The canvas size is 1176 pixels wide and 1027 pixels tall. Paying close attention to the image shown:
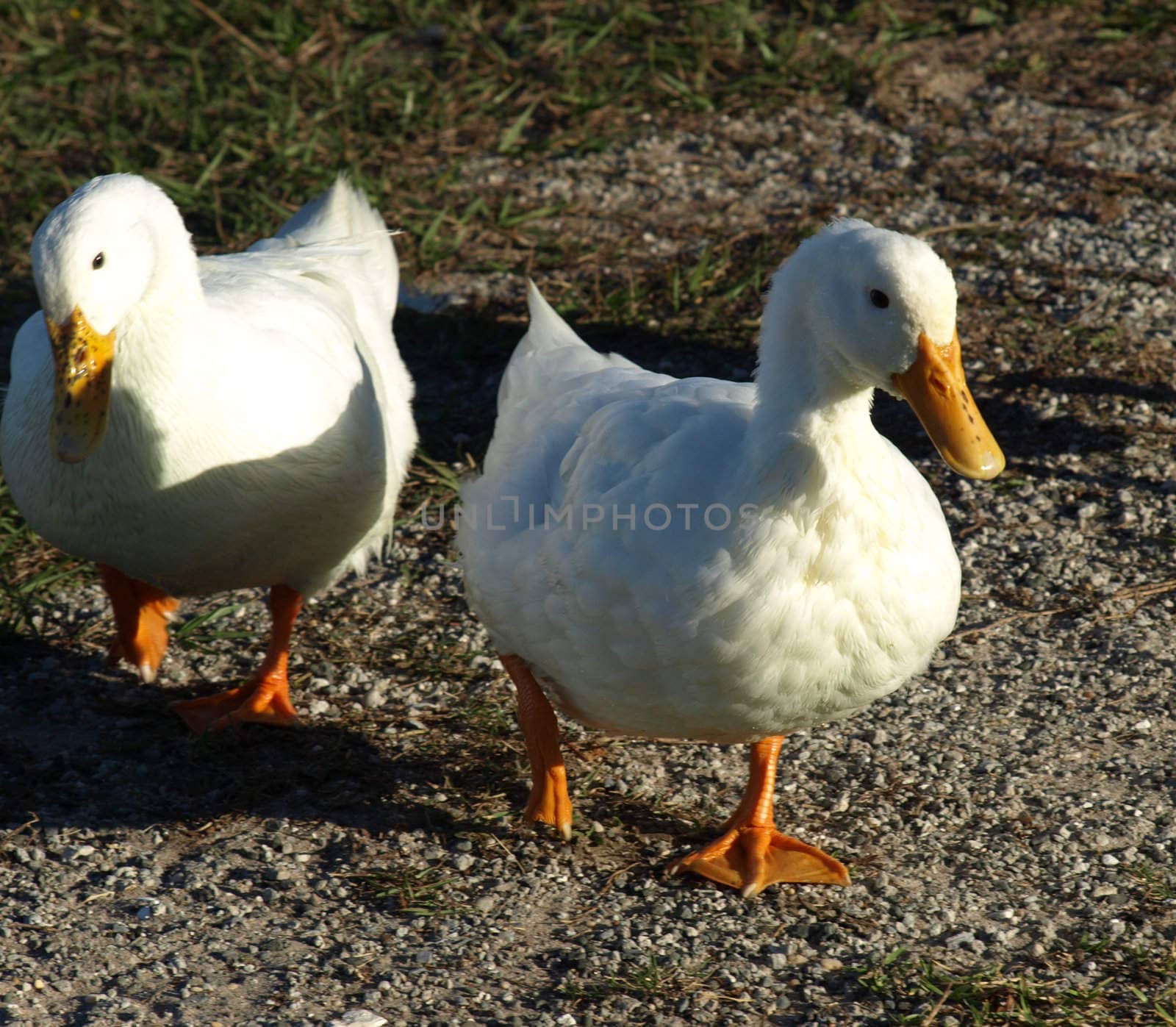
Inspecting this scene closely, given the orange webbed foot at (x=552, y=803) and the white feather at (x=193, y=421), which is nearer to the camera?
the white feather at (x=193, y=421)

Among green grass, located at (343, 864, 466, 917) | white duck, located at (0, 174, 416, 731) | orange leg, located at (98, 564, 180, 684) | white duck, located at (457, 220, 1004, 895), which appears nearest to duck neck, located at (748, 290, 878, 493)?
white duck, located at (457, 220, 1004, 895)

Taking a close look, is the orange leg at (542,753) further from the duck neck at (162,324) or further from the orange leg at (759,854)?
the duck neck at (162,324)

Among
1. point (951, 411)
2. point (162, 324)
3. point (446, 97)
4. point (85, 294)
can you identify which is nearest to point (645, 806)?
point (951, 411)

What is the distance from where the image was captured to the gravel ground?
3.25 meters

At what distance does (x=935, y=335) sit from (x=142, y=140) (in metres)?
5.48

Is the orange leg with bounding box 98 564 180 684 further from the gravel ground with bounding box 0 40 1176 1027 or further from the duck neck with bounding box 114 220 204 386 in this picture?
the duck neck with bounding box 114 220 204 386

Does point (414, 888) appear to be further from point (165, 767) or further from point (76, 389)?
point (76, 389)

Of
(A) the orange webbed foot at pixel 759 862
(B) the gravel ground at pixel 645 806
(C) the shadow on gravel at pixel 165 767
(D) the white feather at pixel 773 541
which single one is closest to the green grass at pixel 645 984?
(B) the gravel ground at pixel 645 806

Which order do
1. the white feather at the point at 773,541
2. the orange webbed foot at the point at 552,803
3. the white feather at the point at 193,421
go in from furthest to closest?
the orange webbed foot at the point at 552,803 < the white feather at the point at 193,421 < the white feather at the point at 773,541

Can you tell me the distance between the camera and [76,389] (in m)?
3.47

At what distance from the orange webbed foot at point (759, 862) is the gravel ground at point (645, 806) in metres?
0.05

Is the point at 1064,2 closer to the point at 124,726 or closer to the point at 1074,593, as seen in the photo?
the point at 1074,593

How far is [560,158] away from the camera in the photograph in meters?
7.18

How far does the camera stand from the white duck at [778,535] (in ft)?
9.77
